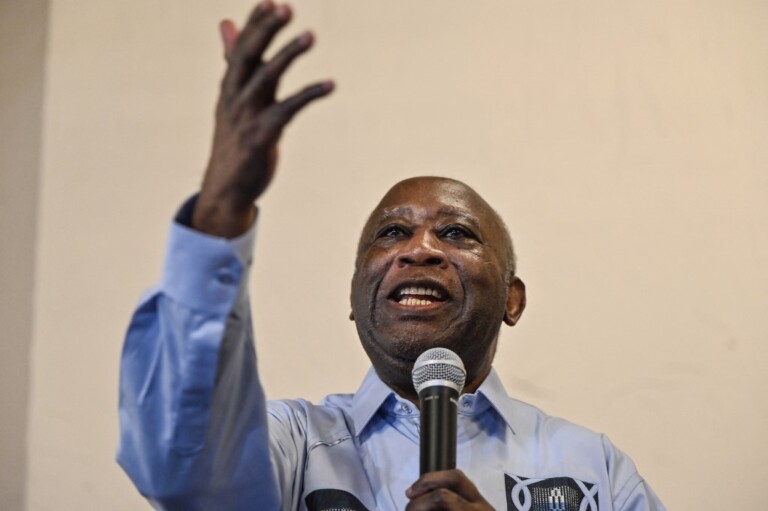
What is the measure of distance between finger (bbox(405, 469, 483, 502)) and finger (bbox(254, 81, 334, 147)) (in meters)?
0.40

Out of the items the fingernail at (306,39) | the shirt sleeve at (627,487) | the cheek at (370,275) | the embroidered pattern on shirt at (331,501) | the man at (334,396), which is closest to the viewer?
the fingernail at (306,39)

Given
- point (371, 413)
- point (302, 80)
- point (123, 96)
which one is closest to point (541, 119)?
point (302, 80)

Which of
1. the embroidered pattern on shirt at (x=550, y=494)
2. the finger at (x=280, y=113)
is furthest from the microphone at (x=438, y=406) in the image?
the embroidered pattern on shirt at (x=550, y=494)

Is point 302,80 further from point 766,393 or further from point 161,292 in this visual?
point 161,292

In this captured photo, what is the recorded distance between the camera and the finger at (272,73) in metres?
1.05

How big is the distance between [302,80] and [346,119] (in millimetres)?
166

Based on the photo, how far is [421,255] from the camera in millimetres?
1806

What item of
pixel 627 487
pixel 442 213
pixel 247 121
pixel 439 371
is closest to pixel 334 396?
pixel 442 213

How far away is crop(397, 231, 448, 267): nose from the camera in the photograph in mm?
1804

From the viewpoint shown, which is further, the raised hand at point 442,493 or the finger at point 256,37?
the raised hand at point 442,493

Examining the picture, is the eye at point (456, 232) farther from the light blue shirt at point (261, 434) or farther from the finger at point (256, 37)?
the finger at point (256, 37)

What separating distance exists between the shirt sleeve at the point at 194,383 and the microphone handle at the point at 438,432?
216mm

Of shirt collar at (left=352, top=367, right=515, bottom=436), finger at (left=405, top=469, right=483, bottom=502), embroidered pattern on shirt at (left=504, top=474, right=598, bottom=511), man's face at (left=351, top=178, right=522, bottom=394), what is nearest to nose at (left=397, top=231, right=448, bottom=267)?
man's face at (left=351, top=178, right=522, bottom=394)

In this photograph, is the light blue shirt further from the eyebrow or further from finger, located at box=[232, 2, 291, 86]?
the eyebrow
